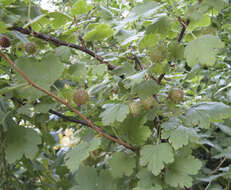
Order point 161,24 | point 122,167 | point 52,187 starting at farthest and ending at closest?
point 52,187 < point 122,167 < point 161,24

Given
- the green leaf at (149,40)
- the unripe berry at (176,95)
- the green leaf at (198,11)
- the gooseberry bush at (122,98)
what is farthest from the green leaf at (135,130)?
the green leaf at (198,11)

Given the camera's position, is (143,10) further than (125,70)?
No

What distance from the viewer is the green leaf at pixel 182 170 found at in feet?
2.25

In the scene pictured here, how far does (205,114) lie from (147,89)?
0.61ft

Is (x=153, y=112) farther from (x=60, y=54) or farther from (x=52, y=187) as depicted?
(x=52, y=187)

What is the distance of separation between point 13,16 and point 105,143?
457 mm

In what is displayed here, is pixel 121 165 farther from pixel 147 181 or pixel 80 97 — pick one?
pixel 80 97

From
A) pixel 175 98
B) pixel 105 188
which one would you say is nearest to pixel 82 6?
pixel 175 98

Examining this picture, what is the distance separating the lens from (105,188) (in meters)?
0.80

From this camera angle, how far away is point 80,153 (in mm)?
647

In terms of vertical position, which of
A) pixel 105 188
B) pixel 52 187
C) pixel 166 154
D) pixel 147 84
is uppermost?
pixel 147 84

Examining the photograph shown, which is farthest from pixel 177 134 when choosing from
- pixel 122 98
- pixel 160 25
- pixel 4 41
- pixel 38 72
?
pixel 4 41

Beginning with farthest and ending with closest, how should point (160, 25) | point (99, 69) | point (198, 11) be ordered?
point (99, 69) → point (160, 25) → point (198, 11)

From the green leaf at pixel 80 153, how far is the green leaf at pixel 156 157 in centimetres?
14
